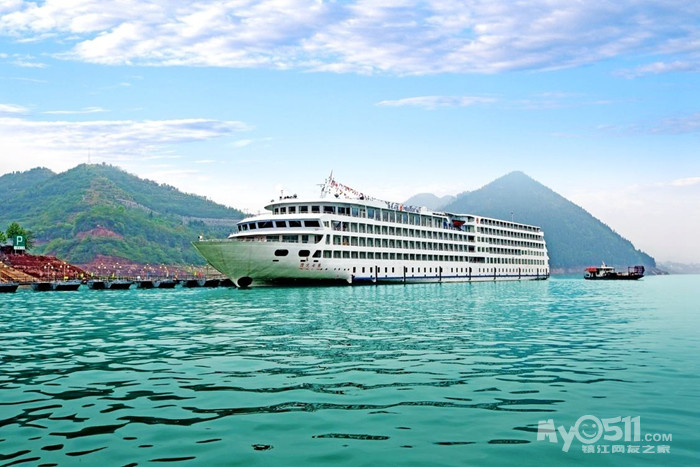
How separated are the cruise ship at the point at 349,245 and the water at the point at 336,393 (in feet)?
123

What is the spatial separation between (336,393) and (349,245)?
199 feet

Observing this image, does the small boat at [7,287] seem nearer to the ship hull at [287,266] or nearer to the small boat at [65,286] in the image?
the small boat at [65,286]

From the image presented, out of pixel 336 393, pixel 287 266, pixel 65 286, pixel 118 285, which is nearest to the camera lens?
pixel 336 393

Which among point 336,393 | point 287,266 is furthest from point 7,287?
point 336,393

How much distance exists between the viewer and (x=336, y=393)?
12891 millimetres

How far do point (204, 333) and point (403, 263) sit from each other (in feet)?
209

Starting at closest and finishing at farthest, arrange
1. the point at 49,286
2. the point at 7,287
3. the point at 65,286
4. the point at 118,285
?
the point at 7,287 < the point at 49,286 < the point at 65,286 < the point at 118,285

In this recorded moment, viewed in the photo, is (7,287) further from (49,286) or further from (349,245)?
(349,245)

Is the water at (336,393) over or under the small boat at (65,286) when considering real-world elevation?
under

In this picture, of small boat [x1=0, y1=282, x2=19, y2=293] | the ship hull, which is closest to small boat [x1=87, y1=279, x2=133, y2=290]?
small boat [x1=0, y1=282, x2=19, y2=293]

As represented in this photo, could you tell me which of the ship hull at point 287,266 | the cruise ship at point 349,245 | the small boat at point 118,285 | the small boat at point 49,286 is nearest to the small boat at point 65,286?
the small boat at point 49,286

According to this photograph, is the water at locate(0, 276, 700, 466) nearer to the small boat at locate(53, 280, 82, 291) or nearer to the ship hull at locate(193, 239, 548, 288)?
the ship hull at locate(193, 239, 548, 288)

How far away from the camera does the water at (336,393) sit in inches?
359

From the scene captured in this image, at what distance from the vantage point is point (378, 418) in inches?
429
